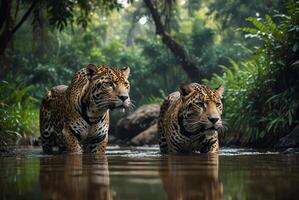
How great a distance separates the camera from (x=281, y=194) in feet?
9.14

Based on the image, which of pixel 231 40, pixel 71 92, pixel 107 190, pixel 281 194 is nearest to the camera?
pixel 281 194

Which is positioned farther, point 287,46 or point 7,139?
point 287,46

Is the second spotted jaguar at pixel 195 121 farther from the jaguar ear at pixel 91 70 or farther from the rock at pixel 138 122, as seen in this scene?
the rock at pixel 138 122

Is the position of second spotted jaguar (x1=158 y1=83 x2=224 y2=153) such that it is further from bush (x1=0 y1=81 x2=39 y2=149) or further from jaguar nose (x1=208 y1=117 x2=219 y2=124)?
bush (x1=0 y1=81 x2=39 y2=149)

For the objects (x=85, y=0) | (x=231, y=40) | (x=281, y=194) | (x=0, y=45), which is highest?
(x=231, y=40)

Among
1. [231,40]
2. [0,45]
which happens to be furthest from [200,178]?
[231,40]

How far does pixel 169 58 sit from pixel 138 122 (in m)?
13.6

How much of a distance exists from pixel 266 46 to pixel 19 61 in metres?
17.8

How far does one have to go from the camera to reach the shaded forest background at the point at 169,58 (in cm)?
1270

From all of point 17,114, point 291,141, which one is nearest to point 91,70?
point 291,141

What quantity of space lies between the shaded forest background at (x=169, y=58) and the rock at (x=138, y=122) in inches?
86.7

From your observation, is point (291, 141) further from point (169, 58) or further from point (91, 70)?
point (169, 58)

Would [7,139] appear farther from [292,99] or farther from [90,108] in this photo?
[292,99]

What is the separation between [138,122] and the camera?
1977 cm
